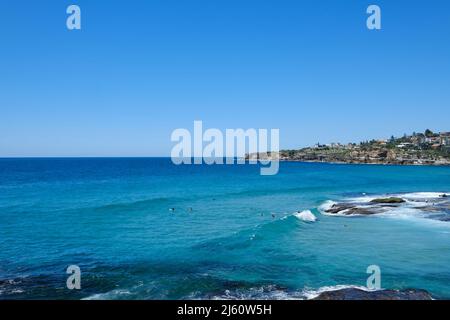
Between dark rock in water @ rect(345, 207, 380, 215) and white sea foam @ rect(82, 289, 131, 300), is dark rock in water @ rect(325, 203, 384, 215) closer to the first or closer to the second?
dark rock in water @ rect(345, 207, 380, 215)

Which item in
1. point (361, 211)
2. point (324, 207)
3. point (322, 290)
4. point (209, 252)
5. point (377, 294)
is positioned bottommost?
point (324, 207)

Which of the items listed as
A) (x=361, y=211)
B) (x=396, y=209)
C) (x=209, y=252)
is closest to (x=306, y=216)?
(x=361, y=211)

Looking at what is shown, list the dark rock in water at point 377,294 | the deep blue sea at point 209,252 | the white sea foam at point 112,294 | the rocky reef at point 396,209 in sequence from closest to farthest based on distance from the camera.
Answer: the dark rock in water at point 377,294 < the white sea foam at point 112,294 < the deep blue sea at point 209,252 < the rocky reef at point 396,209

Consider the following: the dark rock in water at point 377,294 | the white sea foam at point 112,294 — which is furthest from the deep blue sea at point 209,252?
the dark rock in water at point 377,294

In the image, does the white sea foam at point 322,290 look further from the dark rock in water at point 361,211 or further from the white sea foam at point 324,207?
the white sea foam at point 324,207

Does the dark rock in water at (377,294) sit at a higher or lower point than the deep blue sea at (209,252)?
higher

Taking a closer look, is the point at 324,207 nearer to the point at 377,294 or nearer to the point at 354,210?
the point at 354,210

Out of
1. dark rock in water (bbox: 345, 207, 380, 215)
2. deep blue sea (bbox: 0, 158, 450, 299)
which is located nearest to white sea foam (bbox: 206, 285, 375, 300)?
deep blue sea (bbox: 0, 158, 450, 299)

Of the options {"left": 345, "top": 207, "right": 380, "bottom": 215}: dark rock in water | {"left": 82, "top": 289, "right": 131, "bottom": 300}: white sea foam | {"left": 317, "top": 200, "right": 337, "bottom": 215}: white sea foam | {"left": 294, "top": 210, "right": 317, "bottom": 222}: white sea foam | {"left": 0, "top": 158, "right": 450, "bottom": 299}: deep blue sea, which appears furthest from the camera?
{"left": 317, "top": 200, "right": 337, "bottom": 215}: white sea foam

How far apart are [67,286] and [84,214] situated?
31.2 metres

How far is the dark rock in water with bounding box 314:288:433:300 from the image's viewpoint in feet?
64.1

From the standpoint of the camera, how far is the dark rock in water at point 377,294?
1955 centimetres

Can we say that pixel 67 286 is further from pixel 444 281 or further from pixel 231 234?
pixel 444 281

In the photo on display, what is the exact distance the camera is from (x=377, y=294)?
788 inches
